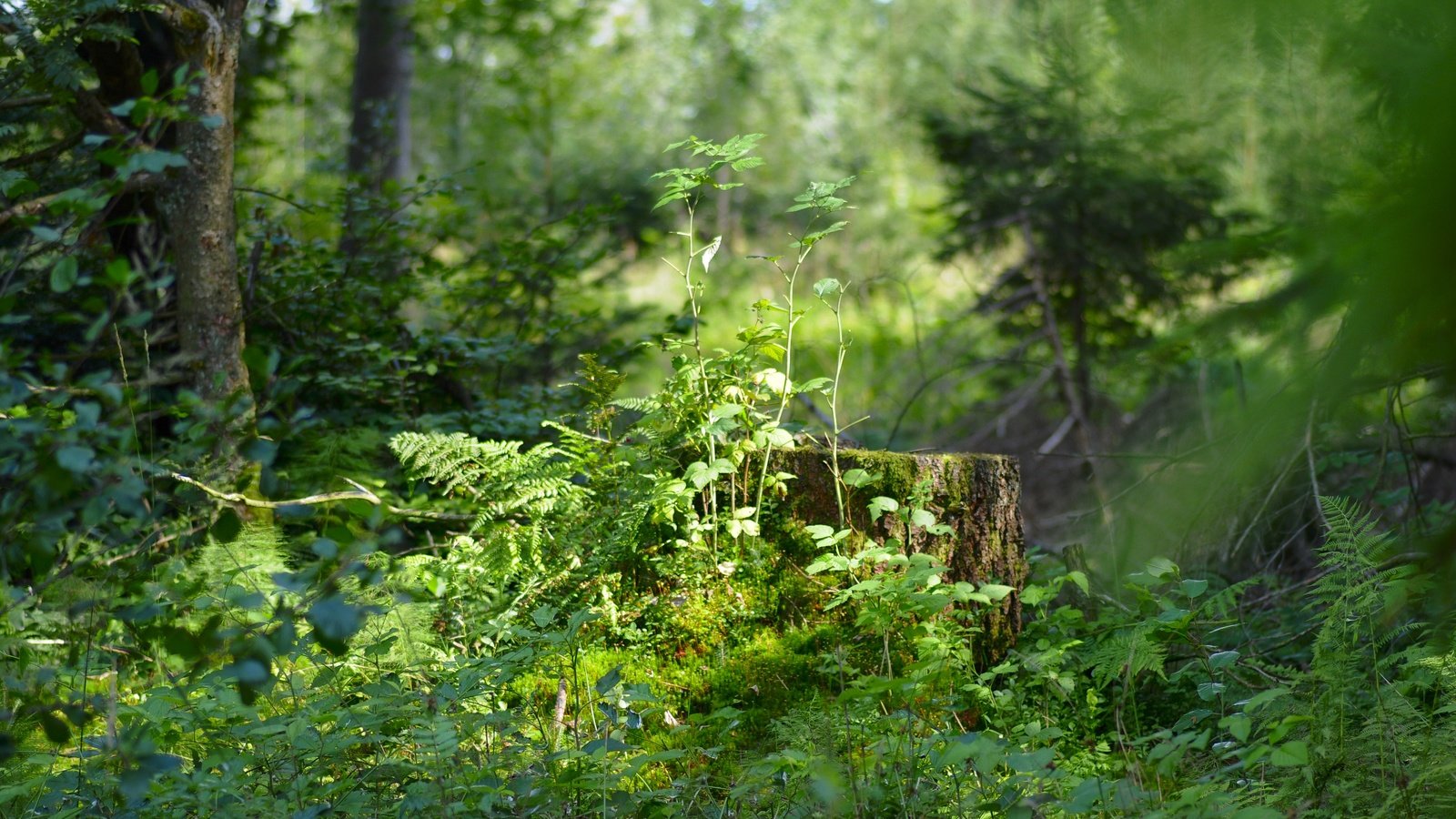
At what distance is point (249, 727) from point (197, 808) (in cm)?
29

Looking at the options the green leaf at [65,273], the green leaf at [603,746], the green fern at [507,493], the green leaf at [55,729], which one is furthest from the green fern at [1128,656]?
the green leaf at [65,273]

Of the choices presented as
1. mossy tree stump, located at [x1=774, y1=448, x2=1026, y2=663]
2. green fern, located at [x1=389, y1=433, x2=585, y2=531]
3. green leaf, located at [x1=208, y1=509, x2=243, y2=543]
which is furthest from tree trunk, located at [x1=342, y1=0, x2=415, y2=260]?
green leaf, located at [x1=208, y1=509, x2=243, y2=543]

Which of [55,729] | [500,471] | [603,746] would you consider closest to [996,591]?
[603,746]

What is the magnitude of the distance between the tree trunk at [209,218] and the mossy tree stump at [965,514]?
2319 mm

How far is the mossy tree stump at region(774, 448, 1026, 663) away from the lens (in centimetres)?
350

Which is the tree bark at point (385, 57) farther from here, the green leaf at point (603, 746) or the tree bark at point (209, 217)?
the green leaf at point (603, 746)

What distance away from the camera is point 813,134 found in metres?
23.0

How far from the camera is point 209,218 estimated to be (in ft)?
13.9

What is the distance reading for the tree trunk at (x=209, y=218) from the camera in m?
4.09

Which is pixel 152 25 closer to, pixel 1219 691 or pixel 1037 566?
pixel 1037 566

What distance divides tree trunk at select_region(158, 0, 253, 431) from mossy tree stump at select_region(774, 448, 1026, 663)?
2.32m

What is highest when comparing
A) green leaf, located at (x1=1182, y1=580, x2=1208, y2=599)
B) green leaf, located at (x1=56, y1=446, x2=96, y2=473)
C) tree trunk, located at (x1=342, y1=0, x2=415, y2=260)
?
tree trunk, located at (x1=342, y1=0, x2=415, y2=260)

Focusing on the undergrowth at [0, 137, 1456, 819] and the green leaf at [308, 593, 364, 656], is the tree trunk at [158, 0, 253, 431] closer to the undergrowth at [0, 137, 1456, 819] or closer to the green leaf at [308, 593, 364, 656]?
the undergrowth at [0, 137, 1456, 819]

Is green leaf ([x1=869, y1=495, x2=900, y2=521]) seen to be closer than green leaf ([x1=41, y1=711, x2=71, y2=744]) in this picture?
No
